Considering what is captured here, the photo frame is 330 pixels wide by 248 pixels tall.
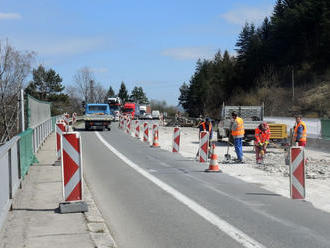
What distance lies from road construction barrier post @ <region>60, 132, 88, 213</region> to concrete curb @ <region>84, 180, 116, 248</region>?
10.5 inches

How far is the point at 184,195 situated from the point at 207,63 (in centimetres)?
11369

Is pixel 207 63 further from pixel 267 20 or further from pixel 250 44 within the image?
pixel 250 44

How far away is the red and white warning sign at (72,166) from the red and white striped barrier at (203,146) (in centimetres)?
881

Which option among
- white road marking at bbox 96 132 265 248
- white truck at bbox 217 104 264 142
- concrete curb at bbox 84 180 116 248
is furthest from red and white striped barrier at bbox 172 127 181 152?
concrete curb at bbox 84 180 116 248

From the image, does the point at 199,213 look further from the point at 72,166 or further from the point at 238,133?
the point at 238,133

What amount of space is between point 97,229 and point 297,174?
453 centimetres

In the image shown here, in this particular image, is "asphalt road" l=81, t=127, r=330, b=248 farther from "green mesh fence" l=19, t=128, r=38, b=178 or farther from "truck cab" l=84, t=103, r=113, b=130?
"truck cab" l=84, t=103, r=113, b=130

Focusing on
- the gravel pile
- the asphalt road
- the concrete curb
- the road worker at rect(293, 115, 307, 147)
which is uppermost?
the road worker at rect(293, 115, 307, 147)

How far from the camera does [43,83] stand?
332 feet

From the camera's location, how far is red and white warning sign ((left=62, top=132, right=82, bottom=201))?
323 inches

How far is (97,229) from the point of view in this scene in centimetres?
713

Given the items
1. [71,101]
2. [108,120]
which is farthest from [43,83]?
[108,120]

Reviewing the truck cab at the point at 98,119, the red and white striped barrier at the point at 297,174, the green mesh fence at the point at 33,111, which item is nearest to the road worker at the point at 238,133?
the green mesh fence at the point at 33,111

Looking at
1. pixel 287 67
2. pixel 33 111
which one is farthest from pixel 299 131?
pixel 287 67
